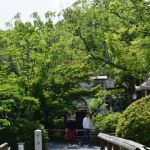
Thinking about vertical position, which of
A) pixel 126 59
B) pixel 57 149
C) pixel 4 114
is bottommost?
pixel 57 149

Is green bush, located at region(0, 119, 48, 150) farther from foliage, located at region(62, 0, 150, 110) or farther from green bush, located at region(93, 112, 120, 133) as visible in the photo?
green bush, located at region(93, 112, 120, 133)

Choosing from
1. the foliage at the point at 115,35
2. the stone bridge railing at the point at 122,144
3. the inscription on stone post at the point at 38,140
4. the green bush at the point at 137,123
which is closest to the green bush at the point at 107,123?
the foliage at the point at 115,35

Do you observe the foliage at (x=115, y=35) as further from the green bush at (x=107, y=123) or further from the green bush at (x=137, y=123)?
the green bush at (x=137, y=123)

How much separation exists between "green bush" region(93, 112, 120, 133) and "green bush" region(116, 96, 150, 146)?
14892 millimetres

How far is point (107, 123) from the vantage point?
3006 cm

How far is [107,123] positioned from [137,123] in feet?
54.4

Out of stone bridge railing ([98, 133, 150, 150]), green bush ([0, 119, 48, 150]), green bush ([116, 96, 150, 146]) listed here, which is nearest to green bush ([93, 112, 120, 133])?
green bush ([0, 119, 48, 150])

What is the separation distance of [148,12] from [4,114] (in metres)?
9.04

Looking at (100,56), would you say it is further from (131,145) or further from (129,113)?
(131,145)

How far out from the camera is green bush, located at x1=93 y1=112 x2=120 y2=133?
2953cm

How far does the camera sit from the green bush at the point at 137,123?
1331cm

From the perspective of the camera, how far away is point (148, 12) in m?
25.3

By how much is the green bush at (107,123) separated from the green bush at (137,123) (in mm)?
14892

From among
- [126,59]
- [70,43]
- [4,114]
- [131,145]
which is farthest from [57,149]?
[131,145]
